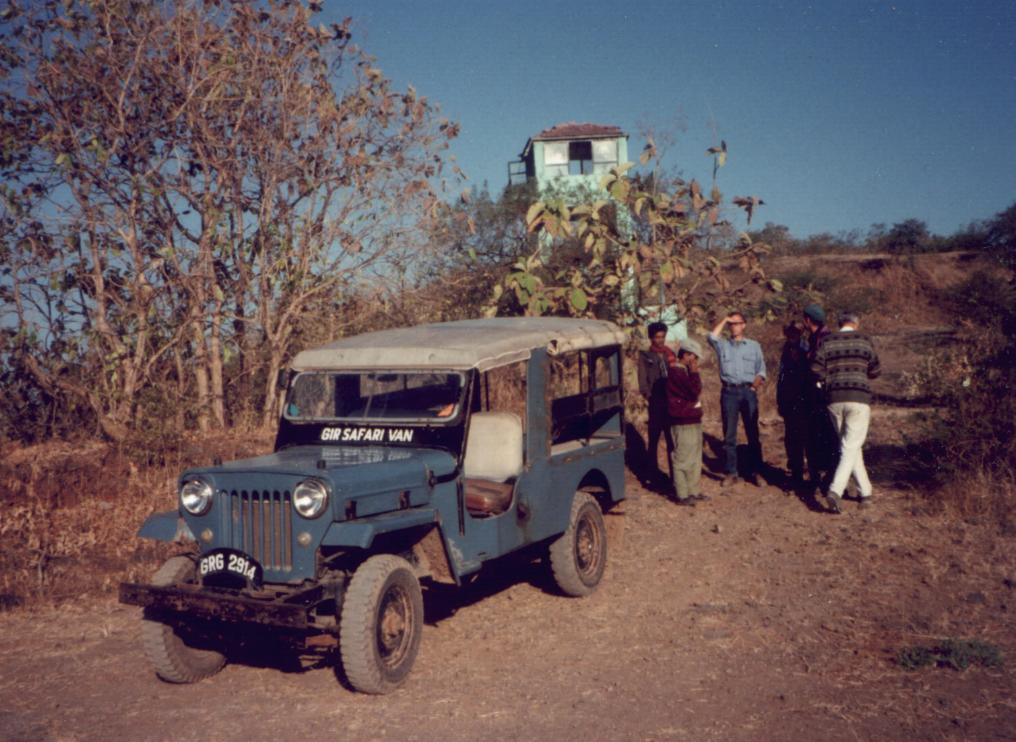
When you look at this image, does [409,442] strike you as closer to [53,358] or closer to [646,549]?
[646,549]

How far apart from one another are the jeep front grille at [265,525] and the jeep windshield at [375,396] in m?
1.17

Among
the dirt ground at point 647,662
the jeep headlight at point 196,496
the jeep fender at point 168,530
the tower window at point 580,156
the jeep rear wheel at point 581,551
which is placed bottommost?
the dirt ground at point 647,662

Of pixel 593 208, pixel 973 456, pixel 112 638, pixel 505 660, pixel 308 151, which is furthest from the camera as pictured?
pixel 308 151

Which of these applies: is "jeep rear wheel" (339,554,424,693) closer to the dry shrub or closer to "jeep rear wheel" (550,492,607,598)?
"jeep rear wheel" (550,492,607,598)

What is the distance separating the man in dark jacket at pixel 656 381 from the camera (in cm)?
967

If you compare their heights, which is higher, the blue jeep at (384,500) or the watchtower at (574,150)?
the watchtower at (574,150)

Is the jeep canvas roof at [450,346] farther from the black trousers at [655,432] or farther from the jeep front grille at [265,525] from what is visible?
the black trousers at [655,432]

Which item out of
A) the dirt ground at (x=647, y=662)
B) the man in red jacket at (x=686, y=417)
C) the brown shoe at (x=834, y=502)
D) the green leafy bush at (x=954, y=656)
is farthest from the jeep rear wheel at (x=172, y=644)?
the brown shoe at (x=834, y=502)

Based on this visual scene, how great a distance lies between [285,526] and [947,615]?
420cm

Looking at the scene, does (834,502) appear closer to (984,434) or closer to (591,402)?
(984,434)

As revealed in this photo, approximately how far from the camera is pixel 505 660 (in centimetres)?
545

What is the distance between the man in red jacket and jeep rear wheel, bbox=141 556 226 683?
537 centimetres

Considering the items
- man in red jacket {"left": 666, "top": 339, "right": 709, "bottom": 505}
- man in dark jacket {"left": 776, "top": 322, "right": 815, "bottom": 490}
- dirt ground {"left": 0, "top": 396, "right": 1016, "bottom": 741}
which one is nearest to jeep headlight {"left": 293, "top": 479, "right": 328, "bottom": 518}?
dirt ground {"left": 0, "top": 396, "right": 1016, "bottom": 741}

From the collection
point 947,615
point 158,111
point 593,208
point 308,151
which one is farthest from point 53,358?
point 947,615
